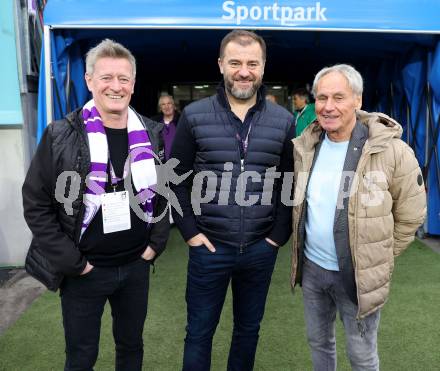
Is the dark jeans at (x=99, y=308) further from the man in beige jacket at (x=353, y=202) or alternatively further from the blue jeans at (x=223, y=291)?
the man in beige jacket at (x=353, y=202)

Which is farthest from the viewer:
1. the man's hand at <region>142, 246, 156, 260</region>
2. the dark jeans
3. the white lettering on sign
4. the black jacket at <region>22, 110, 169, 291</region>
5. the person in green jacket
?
the person in green jacket

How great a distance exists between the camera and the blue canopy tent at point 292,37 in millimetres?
3229

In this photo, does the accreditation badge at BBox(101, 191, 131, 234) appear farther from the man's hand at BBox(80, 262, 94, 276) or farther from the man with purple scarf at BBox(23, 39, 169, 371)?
the man's hand at BBox(80, 262, 94, 276)

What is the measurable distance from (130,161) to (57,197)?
292mm

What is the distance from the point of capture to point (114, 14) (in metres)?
3.21

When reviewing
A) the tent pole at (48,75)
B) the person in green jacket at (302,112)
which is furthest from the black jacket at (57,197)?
the person in green jacket at (302,112)

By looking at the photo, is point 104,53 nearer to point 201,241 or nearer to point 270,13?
point 201,241

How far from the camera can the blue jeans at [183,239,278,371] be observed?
5.76ft

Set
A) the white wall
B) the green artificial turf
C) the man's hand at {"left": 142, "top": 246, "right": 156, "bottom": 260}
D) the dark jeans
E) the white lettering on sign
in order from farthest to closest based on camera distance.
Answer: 1. the white wall
2. the white lettering on sign
3. the green artificial turf
4. the man's hand at {"left": 142, "top": 246, "right": 156, "bottom": 260}
5. the dark jeans

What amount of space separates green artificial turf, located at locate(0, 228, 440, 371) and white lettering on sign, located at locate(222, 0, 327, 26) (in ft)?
7.01

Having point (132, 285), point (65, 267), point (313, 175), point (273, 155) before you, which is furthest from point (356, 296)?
point (65, 267)

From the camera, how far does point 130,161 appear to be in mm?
1553

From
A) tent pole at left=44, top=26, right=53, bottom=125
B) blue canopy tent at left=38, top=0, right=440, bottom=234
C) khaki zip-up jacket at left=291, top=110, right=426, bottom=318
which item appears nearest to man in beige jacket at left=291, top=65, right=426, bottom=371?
khaki zip-up jacket at left=291, top=110, right=426, bottom=318

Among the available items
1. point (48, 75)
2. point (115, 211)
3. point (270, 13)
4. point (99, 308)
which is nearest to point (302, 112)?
point (270, 13)
